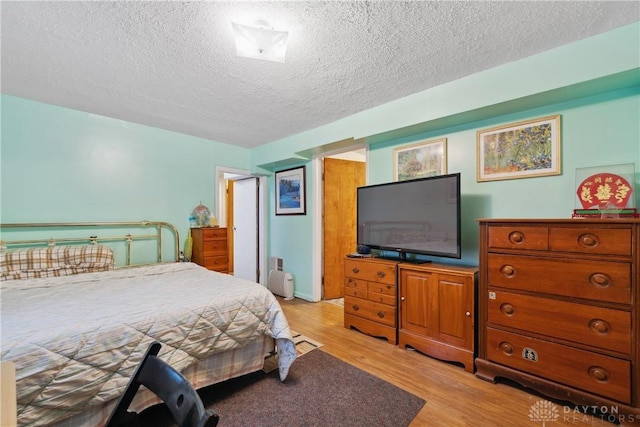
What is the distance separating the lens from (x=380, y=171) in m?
3.36

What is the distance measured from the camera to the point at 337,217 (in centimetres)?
440

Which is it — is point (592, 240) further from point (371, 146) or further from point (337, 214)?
point (337, 214)

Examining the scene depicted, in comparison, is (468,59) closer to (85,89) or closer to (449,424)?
(449,424)

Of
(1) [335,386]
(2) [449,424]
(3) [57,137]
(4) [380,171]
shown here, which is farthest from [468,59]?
(3) [57,137]

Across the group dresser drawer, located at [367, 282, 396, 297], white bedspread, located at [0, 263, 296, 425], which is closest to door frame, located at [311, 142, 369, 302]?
dresser drawer, located at [367, 282, 396, 297]

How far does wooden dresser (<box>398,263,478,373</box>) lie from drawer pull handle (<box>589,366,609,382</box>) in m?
0.68

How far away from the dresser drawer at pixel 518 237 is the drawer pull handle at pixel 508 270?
0.48 ft

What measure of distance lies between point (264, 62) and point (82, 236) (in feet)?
9.16

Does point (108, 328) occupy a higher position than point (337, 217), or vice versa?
point (337, 217)

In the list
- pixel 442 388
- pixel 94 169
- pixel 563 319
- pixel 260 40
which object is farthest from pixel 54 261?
pixel 563 319

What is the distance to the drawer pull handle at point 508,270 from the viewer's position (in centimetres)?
201

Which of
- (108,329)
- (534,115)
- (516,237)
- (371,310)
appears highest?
(534,115)

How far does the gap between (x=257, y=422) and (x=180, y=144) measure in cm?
345

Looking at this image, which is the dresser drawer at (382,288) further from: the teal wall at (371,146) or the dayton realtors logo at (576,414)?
the dayton realtors logo at (576,414)
